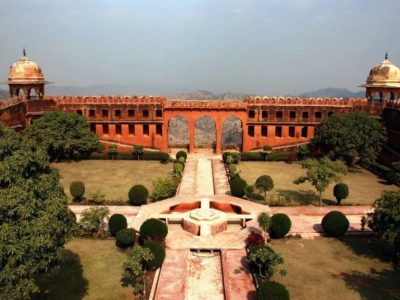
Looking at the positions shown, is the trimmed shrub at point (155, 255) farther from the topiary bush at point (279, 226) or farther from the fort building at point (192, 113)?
the fort building at point (192, 113)

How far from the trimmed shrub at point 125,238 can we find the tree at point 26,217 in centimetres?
716

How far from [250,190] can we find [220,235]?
7.45 metres

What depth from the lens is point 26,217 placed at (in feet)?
43.6

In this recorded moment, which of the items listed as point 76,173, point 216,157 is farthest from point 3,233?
point 216,157

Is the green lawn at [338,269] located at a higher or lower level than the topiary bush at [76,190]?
lower

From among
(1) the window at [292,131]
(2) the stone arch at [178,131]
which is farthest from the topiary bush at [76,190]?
(2) the stone arch at [178,131]

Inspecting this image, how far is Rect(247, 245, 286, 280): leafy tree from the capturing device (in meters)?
18.4

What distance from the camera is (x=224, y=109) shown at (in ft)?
167

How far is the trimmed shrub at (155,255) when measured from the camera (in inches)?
768

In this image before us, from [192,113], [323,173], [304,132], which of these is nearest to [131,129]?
[192,113]

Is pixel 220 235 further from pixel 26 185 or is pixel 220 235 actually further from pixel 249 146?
pixel 249 146

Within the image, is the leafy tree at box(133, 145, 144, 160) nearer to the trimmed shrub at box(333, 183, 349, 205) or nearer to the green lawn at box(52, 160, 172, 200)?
the green lawn at box(52, 160, 172, 200)

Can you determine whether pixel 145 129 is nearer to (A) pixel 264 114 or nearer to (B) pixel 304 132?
(A) pixel 264 114

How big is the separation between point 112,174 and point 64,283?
21456 millimetres
